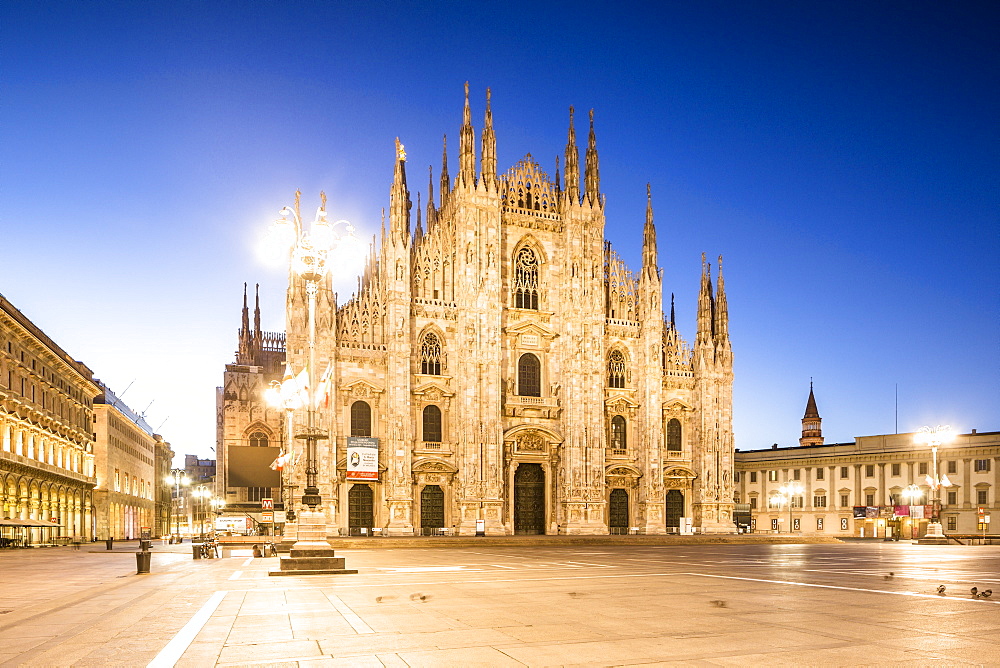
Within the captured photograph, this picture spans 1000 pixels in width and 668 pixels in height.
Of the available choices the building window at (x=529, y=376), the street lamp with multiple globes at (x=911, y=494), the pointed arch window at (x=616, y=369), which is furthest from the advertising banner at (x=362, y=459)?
the street lamp with multiple globes at (x=911, y=494)

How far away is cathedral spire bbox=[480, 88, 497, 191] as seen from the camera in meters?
62.3

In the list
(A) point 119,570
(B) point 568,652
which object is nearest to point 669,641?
(B) point 568,652

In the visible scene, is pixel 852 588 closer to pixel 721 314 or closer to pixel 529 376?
pixel 529 376

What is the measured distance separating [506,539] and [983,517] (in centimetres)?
4955

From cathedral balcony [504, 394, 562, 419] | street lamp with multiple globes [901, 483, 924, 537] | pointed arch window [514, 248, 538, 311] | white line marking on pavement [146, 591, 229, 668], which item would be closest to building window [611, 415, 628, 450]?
cathedral balcony [504, 394, 562, 419]

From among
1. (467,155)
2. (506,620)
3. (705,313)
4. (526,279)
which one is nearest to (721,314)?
(705,313)

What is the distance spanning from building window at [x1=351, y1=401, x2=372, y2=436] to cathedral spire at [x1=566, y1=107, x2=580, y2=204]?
21690mm

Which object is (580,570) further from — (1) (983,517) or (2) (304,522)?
(1) (983,517)

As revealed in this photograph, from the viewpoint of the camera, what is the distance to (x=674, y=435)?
68000 millimetres

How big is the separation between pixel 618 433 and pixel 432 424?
14.8 m

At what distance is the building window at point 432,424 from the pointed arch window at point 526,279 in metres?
10.0

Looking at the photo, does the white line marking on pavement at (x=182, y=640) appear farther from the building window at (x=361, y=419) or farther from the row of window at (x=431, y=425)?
the row of window at (x=431, y=425)

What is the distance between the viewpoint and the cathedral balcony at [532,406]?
62375 mm

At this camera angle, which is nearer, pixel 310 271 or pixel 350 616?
pixel 350 616
